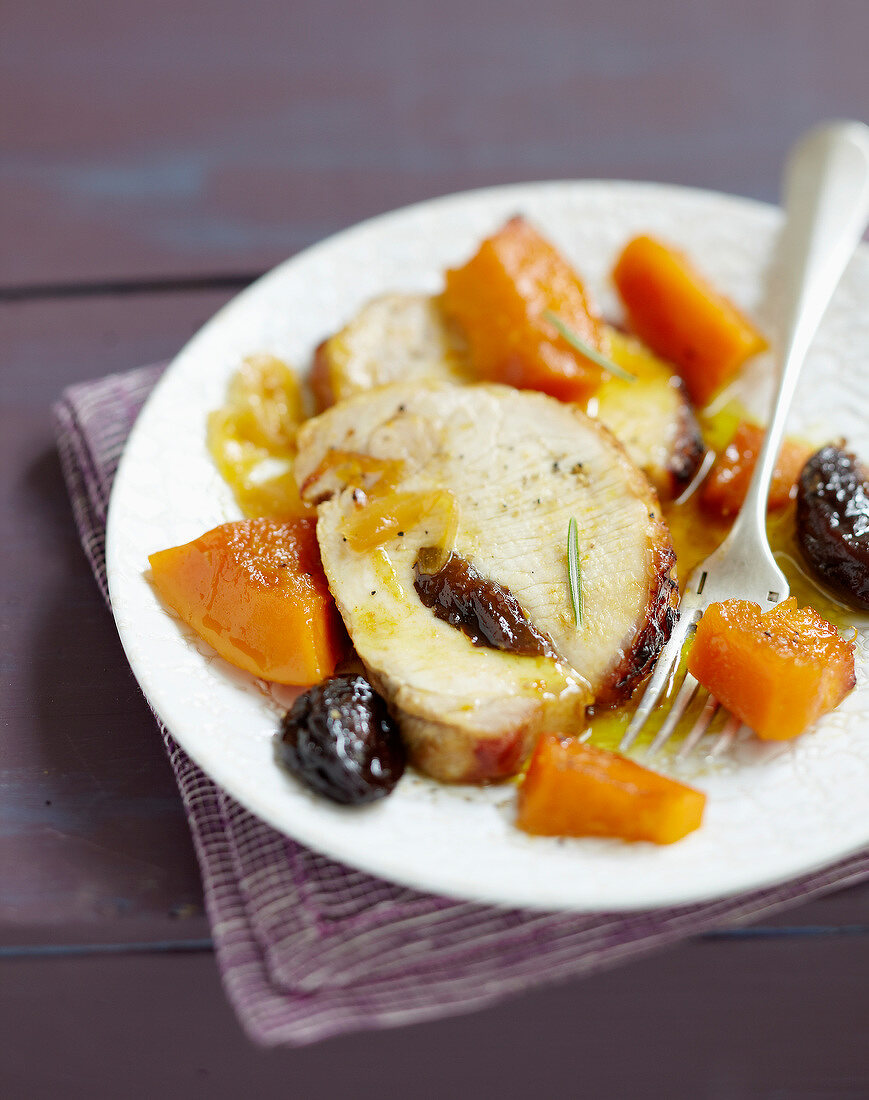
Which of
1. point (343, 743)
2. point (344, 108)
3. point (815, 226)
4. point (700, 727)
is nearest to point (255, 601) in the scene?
point (343, 743)

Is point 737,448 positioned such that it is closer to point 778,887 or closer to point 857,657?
point 857,657

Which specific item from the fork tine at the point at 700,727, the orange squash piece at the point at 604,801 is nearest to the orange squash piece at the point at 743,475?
the fork tine at the point at 700,727

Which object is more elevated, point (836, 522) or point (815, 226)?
point (815, 226)

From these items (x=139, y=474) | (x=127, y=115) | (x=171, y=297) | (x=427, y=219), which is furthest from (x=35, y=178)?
(x=139, y=474)

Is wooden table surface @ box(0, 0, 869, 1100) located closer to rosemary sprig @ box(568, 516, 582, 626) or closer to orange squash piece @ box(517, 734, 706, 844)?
orange squash piece @ box(517, 734, 706, 844)

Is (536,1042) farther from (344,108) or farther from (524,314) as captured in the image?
(344,108)

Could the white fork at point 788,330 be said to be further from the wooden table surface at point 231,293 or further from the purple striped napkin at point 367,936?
the wooden table surface at point 231,293
